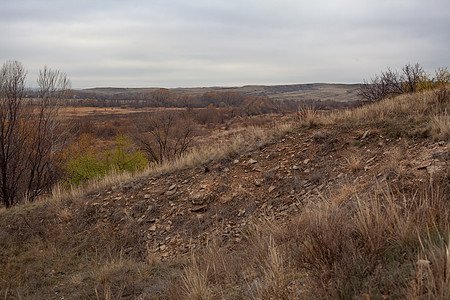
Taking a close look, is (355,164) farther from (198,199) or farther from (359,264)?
(198,199)

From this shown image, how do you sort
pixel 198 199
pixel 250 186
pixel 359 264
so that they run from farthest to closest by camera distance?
1. pixel 198 199
2. pixel 250 186
3. pixel 359 264

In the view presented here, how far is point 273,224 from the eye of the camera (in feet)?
12.2

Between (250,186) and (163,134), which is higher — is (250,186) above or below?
below

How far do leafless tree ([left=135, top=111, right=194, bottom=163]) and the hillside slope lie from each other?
13.8 m

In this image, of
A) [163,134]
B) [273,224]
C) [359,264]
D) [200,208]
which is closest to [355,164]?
[273,224]

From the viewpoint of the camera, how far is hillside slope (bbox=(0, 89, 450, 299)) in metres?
2.15

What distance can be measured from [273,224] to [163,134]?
61.9ft

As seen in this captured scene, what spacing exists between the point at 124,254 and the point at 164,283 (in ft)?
7.22

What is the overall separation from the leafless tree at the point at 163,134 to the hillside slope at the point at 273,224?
13.8 meters

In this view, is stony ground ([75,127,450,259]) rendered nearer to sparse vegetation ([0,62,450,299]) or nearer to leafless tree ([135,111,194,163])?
sparse vegetation ([0,62,450,299])

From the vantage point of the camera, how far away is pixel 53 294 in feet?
13.4

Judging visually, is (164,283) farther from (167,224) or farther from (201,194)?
(201,194)

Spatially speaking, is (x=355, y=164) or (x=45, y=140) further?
(x=45, y=140)

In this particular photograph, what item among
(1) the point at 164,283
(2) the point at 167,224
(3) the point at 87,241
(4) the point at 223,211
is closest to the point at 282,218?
(4) the point at 223,211
